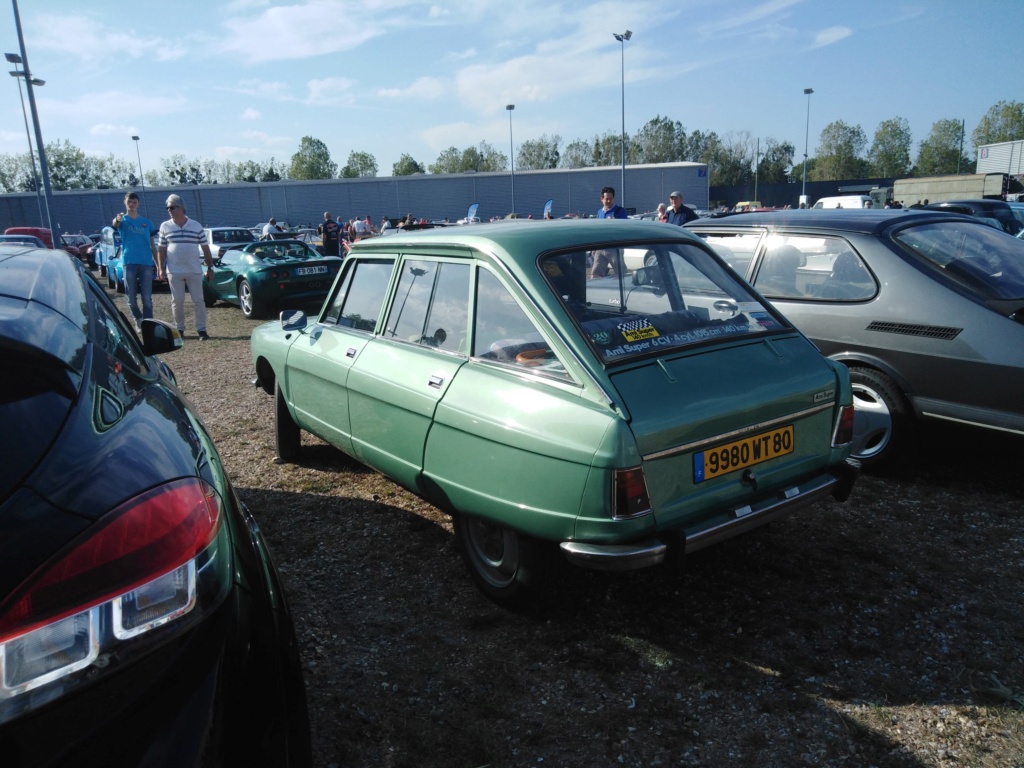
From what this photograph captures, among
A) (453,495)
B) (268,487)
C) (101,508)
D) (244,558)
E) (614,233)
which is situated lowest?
(268,487)

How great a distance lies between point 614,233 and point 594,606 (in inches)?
70.0

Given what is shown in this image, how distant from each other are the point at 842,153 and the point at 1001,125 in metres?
18.7

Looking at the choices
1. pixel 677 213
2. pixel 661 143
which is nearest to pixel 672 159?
pixel 661 143

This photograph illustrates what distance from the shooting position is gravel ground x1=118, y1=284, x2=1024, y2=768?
245 centimetres

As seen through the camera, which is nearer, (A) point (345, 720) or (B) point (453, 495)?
Answer: (A) point (345, 720)

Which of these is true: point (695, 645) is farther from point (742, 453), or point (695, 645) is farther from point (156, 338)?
point (156, 338)

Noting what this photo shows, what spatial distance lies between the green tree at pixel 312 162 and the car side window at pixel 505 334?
120343mm

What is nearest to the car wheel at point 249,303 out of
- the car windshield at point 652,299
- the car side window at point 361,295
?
the car side window at point 361,295

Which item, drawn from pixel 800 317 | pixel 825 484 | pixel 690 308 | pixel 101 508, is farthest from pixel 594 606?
pixel 800 317

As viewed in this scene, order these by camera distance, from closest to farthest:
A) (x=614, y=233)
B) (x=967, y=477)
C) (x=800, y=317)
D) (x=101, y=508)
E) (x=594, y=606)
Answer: (x=101, y=508), (x=594, y=606), (x=614, y=233), (x=967, y=477), (x=800, y=317)

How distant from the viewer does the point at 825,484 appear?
3.15 metres

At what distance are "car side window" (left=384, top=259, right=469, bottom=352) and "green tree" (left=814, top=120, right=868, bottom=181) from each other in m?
109

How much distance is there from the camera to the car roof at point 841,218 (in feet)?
15.8

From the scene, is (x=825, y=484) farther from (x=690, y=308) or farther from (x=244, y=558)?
(x=244, y=558)
